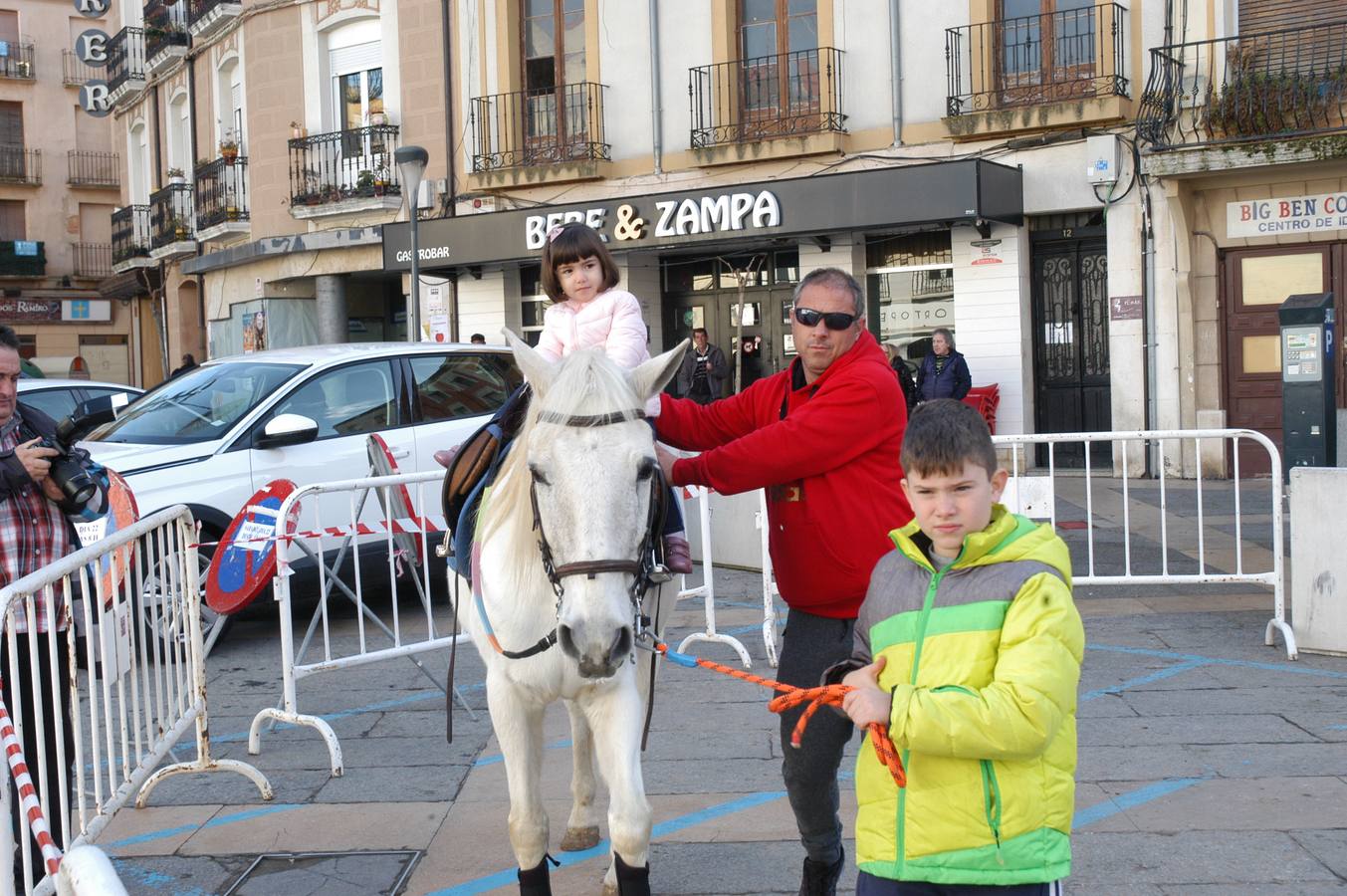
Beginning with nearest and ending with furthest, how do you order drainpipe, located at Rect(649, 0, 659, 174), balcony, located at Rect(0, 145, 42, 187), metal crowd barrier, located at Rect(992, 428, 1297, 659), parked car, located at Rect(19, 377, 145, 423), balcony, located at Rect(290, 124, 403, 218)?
metal crowd barrier, located at Rect(992, 428, 1297, 659) → parked car, located at Rect(19, 377, 145, 423) → drainpipe, located at Rect(649, 0, 659, 174) → balcony, located at Rect(290, 124, 403, 218) → balcony, located at Rect(0, 145, 42, 187)

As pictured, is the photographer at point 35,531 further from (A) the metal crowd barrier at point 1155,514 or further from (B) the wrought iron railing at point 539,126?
(B) the wrought iron railing at point 539,126

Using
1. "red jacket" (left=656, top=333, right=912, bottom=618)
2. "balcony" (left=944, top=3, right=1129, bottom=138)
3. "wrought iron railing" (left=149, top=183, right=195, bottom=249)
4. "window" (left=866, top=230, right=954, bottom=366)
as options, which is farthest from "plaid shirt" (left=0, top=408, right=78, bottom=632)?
"wrought iron railing" (left=149, top=183, right=195, bottom=249)

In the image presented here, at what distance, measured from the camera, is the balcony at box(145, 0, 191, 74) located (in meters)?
27.7

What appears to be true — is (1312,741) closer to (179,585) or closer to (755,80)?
(179,585)

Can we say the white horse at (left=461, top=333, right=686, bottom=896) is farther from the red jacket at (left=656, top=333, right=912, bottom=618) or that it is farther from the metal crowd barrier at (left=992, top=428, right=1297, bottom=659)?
the metal crowd barrier at (left=992, top=428, right=1297, bottom=659)

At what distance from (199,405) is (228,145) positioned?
61.8 ft

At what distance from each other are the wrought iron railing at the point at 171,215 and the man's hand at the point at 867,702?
1104 inches

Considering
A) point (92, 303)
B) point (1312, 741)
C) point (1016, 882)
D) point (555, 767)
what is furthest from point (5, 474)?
point (92, 303)

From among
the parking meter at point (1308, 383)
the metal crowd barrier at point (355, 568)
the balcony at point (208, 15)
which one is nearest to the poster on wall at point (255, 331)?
the balcony at point (208, 15)

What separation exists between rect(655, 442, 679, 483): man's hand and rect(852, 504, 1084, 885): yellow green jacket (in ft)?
3.58

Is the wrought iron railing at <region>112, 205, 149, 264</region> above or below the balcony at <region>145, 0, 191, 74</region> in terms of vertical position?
below

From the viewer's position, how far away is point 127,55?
3250 cm

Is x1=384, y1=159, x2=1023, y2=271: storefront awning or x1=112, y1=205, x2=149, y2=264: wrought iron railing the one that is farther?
x1=112, y1=205, x2=149, y2=264: wrought iron railing

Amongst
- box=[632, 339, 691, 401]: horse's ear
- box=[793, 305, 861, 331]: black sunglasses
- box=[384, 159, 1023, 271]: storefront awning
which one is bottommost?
box=[632, 339, 691, 401]: horse's ear
